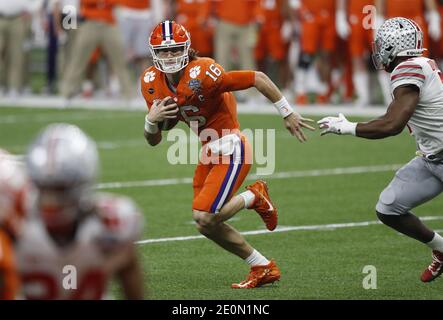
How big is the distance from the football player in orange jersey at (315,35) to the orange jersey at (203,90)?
10009 millimetres

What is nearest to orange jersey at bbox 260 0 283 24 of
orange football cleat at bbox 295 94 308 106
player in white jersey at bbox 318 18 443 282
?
orange football cleat at bbox 295 94 308 106

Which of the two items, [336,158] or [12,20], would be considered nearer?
[336,158]

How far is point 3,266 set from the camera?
4000mm

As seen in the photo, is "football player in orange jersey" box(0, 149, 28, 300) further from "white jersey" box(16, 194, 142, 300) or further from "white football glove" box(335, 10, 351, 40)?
"white football glove" box(335, 10, 351, 40)

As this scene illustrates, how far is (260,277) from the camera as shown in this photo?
21.9ft

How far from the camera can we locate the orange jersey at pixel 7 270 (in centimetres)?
400

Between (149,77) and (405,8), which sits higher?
(405,8)

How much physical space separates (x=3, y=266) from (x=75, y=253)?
260 millimetres

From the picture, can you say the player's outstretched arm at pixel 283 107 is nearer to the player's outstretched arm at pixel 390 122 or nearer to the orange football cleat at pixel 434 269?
the player's outstretched arm at pixel 390 122

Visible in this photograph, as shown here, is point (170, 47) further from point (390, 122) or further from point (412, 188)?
point (412, 188)

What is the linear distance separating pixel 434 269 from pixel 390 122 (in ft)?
3.23

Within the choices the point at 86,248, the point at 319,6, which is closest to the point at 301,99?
the point at 319,6

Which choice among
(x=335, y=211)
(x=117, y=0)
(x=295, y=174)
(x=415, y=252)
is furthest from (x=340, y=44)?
(x=415, y=252)

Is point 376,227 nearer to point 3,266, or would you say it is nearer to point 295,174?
point 295,174
